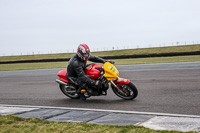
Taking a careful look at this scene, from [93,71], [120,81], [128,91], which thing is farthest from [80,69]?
[128,91]

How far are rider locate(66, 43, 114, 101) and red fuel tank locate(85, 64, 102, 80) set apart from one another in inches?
6.2

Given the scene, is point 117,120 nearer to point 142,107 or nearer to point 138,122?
point 138,122

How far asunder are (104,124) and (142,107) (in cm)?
188

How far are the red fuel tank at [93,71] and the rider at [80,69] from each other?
0.51 feet

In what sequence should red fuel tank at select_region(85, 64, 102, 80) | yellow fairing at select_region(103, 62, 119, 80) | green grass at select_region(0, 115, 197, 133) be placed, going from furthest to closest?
red fuel tank at select_region(85, 64, 102, 80)
yellow fairing at select_region(103, 62, 119, 80)
green grass at select_region(0, 115, 197, 133)

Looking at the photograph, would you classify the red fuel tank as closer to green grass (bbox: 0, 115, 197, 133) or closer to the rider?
the rider

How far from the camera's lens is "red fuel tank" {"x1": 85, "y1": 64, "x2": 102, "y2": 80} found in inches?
298

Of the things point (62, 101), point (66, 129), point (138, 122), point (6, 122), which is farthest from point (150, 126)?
point (62, 101)

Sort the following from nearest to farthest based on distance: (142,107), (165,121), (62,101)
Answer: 1. (165,121)
2. (142,107)
3. (62,101)

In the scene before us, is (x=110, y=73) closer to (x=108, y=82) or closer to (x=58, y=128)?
(x=108, y=82)

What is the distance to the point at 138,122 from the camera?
4914 mm

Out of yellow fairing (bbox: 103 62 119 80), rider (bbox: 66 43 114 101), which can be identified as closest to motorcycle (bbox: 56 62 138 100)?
yellow fairing (bbox: 103 62 119 80)

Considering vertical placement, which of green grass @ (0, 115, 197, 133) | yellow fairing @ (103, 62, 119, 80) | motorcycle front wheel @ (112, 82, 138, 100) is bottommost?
green grass @ (0, 115, 197, 133)

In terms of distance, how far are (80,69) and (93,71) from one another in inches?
15.3
